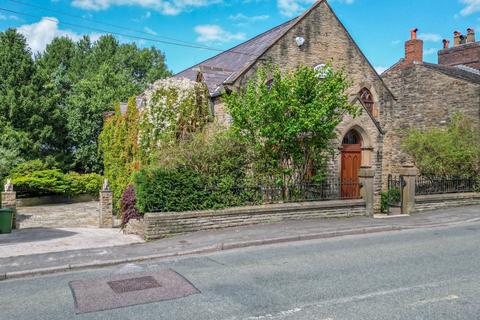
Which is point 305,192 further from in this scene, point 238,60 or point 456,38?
point 456,38

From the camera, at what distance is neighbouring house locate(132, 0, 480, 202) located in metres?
19.0

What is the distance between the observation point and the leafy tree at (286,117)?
13.8 m

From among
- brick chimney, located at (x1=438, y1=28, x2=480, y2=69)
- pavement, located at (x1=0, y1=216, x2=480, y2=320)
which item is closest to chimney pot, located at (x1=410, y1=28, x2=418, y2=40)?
brick chimney, located at (x1=438, y1=28, x2=480, y2=69)

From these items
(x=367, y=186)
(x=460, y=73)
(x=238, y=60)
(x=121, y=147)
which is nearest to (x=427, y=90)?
(x=460, y=73)

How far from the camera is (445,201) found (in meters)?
17.4

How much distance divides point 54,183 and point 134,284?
904 inches

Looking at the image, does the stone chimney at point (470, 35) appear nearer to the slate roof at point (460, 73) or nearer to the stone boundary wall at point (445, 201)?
the slate roof at point (460, 73)

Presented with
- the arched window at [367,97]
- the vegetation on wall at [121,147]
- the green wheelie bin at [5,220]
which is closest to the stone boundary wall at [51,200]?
the vegetation on wall at [121,147]

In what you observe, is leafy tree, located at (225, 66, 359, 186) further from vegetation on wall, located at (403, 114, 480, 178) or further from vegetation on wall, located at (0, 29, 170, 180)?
vegetation on wall, located at (0, 29, 170, 180)

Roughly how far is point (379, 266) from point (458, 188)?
1215 centimetres

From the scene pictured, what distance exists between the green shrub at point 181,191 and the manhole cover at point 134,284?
4297 millimetres

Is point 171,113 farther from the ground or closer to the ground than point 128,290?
farther from the ground

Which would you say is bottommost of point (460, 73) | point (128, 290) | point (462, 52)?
point (128, 290)

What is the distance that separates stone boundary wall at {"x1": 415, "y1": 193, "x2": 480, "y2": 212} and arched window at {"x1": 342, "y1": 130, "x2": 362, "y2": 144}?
4.34 meters
